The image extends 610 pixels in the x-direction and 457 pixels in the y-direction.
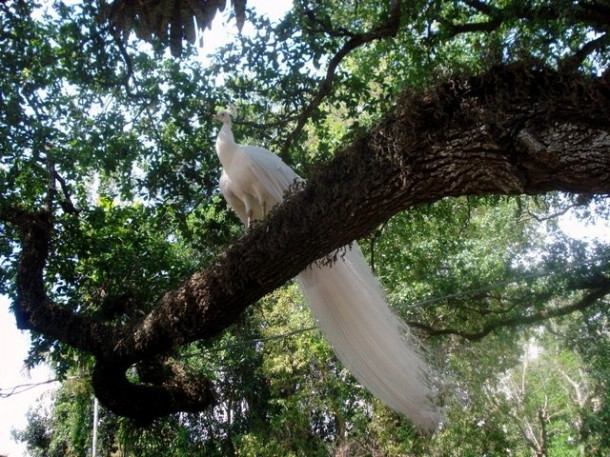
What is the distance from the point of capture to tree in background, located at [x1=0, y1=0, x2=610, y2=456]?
6.39 ft

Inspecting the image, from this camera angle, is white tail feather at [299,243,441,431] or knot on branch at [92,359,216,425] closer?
white tail feather at [299,243,441,431]

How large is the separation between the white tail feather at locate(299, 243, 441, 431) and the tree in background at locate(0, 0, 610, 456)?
0.21 metres

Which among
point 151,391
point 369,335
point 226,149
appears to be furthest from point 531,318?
point 151,391

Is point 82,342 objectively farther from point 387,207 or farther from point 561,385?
point 561,385

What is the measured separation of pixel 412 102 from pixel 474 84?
205mm

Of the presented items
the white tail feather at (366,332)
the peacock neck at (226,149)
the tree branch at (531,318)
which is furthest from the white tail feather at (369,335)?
the tree branch at (531,318)

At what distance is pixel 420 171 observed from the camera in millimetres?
1975

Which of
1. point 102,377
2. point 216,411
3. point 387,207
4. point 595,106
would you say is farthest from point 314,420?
point 595,106

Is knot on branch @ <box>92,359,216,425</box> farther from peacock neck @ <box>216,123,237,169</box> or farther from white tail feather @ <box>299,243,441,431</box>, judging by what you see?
peacock neck @ <box>216,123,237,169</box>

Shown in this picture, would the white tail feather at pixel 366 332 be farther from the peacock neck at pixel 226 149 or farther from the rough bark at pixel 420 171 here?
the peacock neck at pixel 226 149

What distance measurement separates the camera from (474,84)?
1.93m

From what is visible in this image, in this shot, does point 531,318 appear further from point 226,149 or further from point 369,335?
point 226,149

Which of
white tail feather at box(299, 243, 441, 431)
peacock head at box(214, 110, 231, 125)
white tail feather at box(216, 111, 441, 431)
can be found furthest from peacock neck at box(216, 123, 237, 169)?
white tail feather at box(299, 243, 441, 431)

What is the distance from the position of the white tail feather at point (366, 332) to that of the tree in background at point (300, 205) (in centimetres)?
21
